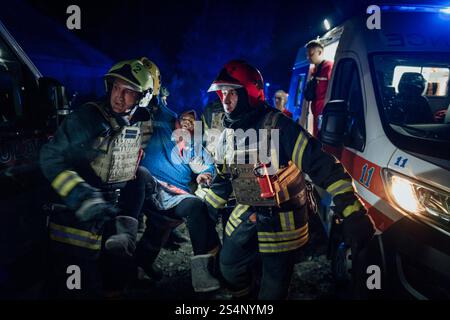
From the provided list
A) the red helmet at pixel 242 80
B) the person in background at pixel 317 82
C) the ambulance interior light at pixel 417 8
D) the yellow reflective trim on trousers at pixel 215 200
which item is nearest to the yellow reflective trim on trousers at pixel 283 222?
the yellow reflective trim on trousers at pixel 215 200

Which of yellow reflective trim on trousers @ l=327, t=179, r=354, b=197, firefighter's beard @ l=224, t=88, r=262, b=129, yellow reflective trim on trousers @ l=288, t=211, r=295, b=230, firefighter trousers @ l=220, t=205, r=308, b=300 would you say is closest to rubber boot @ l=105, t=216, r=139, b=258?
firefighter trousers @ l=220, t=205, r=308, b=300

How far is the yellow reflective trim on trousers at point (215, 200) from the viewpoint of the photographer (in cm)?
301

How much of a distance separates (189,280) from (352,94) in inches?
107

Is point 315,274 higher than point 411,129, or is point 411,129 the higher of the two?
point 411,129

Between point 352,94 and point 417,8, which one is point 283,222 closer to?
point 352,94

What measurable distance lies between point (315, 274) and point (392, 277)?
1.55 metres

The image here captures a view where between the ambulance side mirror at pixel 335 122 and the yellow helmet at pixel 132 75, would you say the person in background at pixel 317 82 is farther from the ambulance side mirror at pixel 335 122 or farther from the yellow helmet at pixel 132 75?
the yellow helmet at pixel 132 75

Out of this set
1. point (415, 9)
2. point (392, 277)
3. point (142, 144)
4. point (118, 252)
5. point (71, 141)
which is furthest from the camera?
point (415, 9)

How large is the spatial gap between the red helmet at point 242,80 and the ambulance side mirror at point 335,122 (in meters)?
0.64

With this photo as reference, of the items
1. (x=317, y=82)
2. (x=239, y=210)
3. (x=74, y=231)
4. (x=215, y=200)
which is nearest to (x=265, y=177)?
(x=239, y=210)

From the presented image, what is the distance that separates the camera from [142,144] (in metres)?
3.13

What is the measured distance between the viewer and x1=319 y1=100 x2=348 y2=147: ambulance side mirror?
2719 mm
